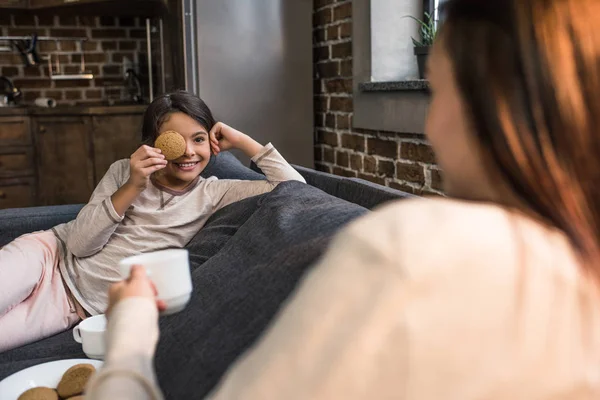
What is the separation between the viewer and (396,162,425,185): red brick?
97.3 inches

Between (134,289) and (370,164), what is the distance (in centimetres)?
217

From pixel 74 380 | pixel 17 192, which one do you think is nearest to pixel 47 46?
pixel 17 192

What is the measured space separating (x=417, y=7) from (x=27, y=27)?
9.95 ft

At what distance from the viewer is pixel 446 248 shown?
501 millimetres

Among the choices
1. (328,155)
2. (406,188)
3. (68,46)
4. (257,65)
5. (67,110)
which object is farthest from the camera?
(68,46)

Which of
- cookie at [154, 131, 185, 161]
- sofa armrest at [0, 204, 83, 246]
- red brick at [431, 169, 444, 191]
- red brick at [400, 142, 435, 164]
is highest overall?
cookie at [154, 131, 185, 161]

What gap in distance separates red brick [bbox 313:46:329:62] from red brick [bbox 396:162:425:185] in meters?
0.95

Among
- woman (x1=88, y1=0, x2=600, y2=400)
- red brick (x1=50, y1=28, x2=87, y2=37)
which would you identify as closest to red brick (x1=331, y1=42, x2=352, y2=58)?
red brick (x1=50, y1=28, x2=87, y2=37)

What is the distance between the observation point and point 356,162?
304 centimetres

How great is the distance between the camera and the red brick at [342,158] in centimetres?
314

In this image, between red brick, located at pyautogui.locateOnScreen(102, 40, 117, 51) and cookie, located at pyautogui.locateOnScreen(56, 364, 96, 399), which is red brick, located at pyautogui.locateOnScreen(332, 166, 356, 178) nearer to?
cookie, located at pyautogui.locateOnScreen(56, 364, 96, 399)

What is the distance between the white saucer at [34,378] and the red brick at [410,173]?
152 cm

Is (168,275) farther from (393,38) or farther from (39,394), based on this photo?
(393,38)

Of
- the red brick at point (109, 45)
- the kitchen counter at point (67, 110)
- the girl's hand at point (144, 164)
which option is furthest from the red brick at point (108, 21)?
the girl's hand at point (144, 164)
